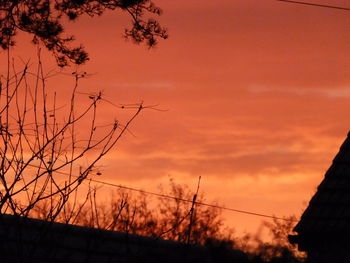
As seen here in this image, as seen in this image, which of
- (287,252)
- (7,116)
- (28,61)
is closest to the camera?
(7,116)

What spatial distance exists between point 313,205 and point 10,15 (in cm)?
759

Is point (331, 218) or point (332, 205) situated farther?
point (332, 205)

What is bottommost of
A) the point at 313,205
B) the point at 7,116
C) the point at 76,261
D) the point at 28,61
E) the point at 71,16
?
the point at 76,261

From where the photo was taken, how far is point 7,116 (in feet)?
16.7

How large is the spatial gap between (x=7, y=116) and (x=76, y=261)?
271 centimetres

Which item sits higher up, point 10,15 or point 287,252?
point 10,15

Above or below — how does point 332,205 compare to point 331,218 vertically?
above

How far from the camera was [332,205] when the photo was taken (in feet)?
46.0

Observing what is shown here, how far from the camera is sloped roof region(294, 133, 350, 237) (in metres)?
13.8

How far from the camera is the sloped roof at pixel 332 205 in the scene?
543 inches

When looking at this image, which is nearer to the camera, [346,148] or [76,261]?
[76,261]

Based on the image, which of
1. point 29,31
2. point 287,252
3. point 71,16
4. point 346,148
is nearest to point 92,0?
point 71,16

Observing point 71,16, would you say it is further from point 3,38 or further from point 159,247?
point 159,247

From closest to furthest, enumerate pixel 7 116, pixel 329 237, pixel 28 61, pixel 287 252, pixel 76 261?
pixel 7 116, pixel 28 61, pixel 76 261, pixel 287 252, pixel 329 237
